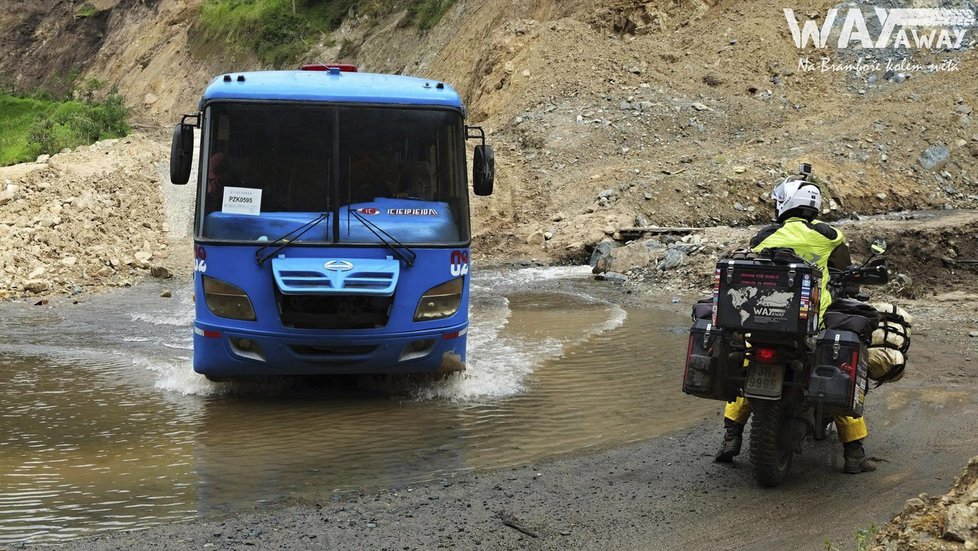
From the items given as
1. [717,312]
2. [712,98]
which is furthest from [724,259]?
[712,98]

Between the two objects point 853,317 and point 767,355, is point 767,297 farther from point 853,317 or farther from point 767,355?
point 853,317

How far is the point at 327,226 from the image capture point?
8.33 metres

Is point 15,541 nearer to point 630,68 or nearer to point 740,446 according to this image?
point 740,446

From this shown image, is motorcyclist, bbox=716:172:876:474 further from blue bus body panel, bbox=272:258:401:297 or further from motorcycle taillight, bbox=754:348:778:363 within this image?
blue bus body panel, bbox=272:258:401:297

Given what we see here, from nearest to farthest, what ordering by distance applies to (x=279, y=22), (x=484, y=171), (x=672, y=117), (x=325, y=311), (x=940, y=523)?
1. (x=940, y=523)
2. (x=325, y=311)
3. (x=484, y=171)
4. (x=672, y=117)
5. (x=279, y=22)

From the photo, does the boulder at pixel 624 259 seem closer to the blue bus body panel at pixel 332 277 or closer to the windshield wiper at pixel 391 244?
the windshield wiper at pixel 391 244

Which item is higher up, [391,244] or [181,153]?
[181,153]

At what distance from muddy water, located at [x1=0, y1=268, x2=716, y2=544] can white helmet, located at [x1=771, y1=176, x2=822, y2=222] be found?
2122 millimetres

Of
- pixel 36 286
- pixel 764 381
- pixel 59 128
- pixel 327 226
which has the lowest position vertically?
pixel 36 286

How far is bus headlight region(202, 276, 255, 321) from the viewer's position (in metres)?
8.18

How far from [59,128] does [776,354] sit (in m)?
39.4

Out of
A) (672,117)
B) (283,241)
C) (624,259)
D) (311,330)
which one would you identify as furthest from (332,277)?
(672,117)

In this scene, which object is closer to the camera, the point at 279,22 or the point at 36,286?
the point at 36,286

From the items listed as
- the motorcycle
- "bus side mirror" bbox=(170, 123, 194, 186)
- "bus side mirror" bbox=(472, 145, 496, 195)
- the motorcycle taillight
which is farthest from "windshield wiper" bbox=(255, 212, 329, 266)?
the motorcycle taillight
